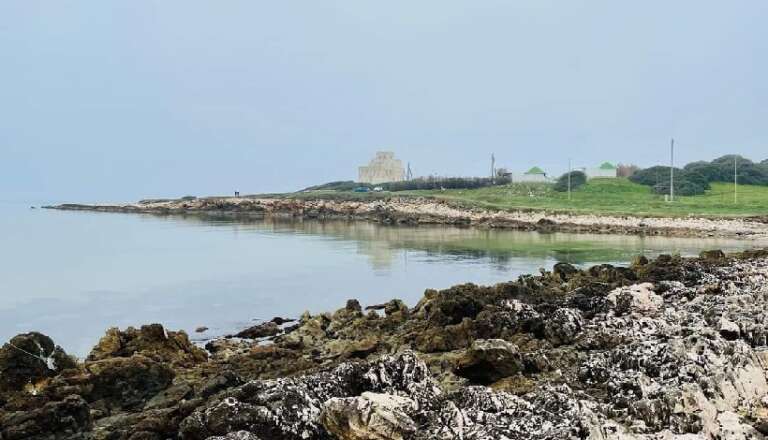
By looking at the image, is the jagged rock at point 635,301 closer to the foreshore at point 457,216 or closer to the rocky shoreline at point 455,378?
the rocky shoreline at point 455,378

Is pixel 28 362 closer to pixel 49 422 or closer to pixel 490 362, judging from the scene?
pixel 49 422

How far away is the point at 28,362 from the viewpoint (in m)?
10.8

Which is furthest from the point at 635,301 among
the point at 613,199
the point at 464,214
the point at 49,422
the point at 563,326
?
the point at 613,199

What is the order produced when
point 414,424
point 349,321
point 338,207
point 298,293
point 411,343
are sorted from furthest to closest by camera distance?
point 338,207 < point 298,293 < point 349,321 < point 411,343 < point 414,424

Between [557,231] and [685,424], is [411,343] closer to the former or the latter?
[685,424]

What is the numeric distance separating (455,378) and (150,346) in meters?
6.61

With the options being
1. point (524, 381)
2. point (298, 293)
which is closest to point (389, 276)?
point (298, 293)

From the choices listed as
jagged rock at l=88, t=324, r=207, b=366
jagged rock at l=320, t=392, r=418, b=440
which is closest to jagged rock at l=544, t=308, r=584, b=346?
jagged rock at l=320, t=392, r=418, b=440

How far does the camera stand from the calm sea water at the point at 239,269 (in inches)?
778

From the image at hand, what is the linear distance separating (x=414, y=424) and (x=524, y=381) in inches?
90.2

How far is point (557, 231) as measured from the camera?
Result: 51.1 m

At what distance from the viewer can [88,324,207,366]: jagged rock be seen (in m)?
12.4

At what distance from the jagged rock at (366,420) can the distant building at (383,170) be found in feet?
377

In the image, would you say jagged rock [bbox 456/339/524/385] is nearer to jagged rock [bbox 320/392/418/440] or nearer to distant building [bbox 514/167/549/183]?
jagged rock [bbox 320/392/418/440]
